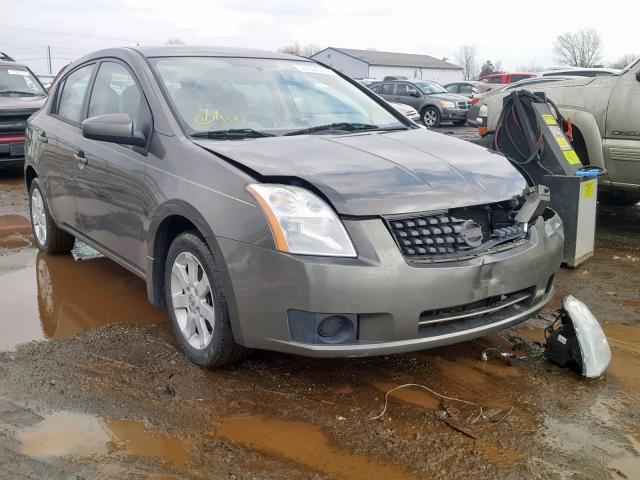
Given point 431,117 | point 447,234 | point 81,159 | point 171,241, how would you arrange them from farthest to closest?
point 431,117, point 81,159, point 171,241, point 447,234

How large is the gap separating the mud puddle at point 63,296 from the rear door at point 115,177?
17.1 inches

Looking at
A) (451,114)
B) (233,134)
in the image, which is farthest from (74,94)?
(451,114)

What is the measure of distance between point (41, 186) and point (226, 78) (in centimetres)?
229

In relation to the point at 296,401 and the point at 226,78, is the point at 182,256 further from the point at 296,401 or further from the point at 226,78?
the point at 226,78

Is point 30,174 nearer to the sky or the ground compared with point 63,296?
nearer to the sky

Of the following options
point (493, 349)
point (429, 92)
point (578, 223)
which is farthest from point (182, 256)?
point (429, 92)

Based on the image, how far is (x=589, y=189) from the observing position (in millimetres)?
5332

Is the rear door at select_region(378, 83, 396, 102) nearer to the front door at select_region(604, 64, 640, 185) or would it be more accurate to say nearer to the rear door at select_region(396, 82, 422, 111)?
the rear door at select_region(396, 82, 422, 111)

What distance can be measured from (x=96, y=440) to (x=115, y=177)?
176 cm

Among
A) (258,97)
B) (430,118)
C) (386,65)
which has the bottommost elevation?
(430,118)

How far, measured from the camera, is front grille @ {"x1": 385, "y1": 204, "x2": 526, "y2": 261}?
286 cm

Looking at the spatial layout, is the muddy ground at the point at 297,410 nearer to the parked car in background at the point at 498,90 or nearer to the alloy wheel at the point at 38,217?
the alloy wheel at the point at 38,217

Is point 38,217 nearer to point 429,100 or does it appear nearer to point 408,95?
point 429,100

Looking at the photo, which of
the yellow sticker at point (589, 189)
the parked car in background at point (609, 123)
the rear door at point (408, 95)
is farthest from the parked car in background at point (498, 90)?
the rear door at point (408, 95)
